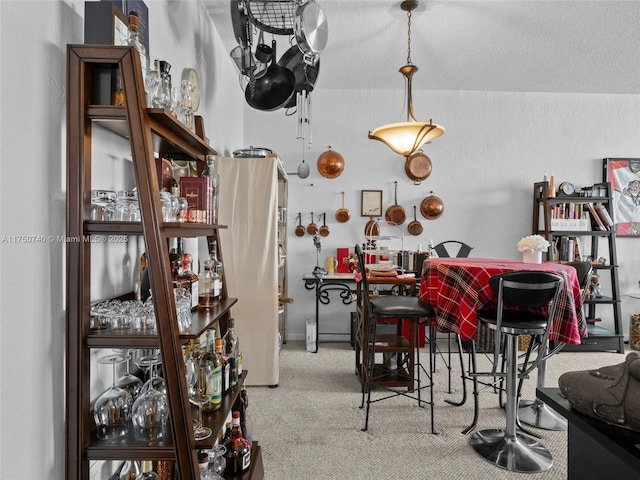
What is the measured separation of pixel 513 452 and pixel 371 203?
9.43ft

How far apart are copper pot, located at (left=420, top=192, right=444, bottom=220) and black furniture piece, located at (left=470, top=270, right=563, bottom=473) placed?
2.20m

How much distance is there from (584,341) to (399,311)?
109 inches

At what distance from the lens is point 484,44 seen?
3434 mm

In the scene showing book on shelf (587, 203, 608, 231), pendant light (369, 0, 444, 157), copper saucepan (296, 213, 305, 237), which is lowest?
copper saucepan (296, 213, 305, 237)

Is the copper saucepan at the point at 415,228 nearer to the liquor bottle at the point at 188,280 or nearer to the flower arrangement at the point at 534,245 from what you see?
the flower arrangement at the point at 534,245

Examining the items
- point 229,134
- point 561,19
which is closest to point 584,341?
point 561,19

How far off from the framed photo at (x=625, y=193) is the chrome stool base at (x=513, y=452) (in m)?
3.38

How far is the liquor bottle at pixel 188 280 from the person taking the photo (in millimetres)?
1587

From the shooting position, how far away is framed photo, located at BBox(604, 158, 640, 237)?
4.54 meters

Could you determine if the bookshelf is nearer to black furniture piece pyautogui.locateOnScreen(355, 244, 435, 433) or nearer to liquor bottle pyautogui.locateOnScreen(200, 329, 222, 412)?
black furniture piece pyautogui.locateOnScreen(355, 244, 435, 433)

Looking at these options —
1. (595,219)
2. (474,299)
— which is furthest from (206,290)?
(595,219)

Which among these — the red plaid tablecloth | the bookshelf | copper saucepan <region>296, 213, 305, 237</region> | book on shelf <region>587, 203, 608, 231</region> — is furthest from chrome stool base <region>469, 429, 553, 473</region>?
book on shelf <region>587, 203, 608, 231</region>

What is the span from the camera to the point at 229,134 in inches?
147

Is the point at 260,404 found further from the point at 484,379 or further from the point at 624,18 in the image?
the point at 624,18
